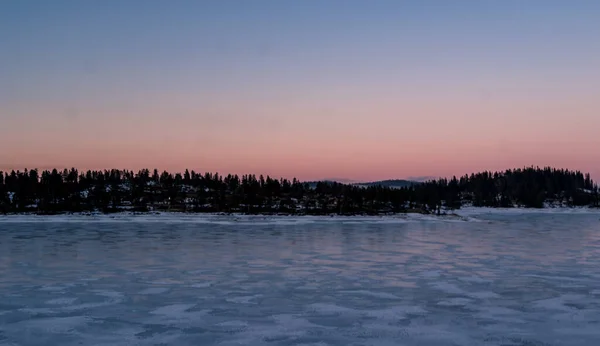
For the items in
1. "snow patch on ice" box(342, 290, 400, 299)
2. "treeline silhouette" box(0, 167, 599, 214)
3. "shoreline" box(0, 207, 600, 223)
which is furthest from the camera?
"treeline silhouette" box(0, 167, 599, 214)

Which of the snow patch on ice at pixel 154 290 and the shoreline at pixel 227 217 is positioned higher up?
the snow patch on ice at pixel 154 290

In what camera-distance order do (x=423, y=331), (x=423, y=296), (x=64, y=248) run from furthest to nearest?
(x=64, y=248)
(x=423, y=296)
(x=423, y=331)

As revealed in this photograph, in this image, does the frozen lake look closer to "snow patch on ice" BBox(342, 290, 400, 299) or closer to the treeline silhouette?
"snow patch on ice" BBox(342, 290, 400, 299)

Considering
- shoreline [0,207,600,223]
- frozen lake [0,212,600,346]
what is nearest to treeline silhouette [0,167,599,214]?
shoreline [0,207,600,223]

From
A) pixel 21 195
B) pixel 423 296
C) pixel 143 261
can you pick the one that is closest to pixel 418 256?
pixel 423 296

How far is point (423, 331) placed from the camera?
10.5 metres

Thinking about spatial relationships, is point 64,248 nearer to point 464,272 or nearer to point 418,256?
point 418,256

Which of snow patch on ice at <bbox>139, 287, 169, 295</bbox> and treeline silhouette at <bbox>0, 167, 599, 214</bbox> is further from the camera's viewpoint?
treeline silhouette at <bbox>0, 167, 599, 214</bbox>

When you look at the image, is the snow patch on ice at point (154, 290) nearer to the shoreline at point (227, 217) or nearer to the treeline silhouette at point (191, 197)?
the shoreline at point (227, 217)

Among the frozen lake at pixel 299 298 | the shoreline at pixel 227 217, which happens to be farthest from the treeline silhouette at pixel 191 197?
the frozen lake at pixel 299 298

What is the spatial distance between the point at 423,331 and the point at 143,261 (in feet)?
49.2

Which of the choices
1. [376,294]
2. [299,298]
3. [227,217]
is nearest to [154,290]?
[299,298]

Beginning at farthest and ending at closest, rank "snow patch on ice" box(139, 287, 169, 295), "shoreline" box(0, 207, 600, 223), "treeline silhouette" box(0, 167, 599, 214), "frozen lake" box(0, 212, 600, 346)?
1. "treeline silhouette" box(0, 167, 599, 214)
2. "shoreline" box(0, 207, 600, 223)
3. "snow patch on ice" box(139, 287, 169, 295)
4. "frozen lake" box(0, 212, 600, 346)

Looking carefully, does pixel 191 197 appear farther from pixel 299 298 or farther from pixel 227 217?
pixel 299 298
